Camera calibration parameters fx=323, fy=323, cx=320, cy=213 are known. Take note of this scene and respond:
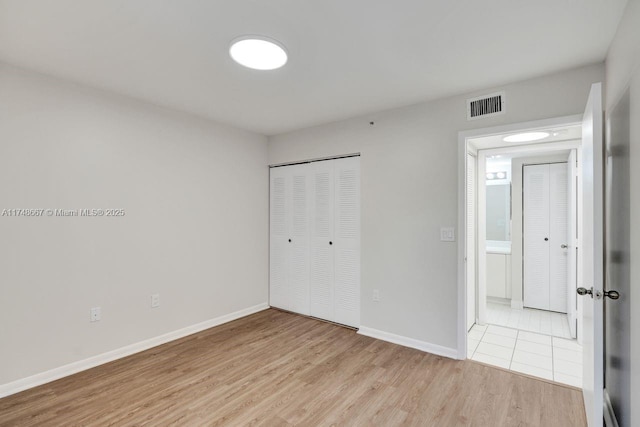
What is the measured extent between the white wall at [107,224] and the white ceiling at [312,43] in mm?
330

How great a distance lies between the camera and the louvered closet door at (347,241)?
12.1 feet

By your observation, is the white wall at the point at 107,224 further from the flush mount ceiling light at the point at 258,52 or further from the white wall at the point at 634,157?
the white wall at the point at 634,157

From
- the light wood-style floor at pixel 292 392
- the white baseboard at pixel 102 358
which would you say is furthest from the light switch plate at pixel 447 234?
the white baseboard at pixel 102 358

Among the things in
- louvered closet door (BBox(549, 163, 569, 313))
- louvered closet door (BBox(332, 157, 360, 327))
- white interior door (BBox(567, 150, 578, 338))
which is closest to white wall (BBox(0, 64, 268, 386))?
louvered closet door (BBox(332, 157, 360, 327))

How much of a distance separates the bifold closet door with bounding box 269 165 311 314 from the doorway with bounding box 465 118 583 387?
1.93 m

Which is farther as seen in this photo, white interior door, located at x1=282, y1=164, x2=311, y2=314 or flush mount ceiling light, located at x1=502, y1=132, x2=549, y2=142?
white interior door, located at x1=282, y1=164, x2=311, y2=314

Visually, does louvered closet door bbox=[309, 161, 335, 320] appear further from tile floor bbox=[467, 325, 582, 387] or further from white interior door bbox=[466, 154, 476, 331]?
tile floor bbox=[467, 325, 582, 387]

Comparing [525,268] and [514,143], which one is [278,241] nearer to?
[514,143]

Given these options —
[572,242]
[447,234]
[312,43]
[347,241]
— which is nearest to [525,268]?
[572,242]

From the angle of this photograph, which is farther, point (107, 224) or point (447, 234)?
point (447, 234)

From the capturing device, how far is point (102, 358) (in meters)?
2.83

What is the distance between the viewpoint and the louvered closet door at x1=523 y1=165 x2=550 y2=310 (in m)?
4.26

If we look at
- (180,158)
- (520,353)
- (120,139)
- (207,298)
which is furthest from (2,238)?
(520,353)

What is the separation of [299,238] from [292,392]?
2072 mm
